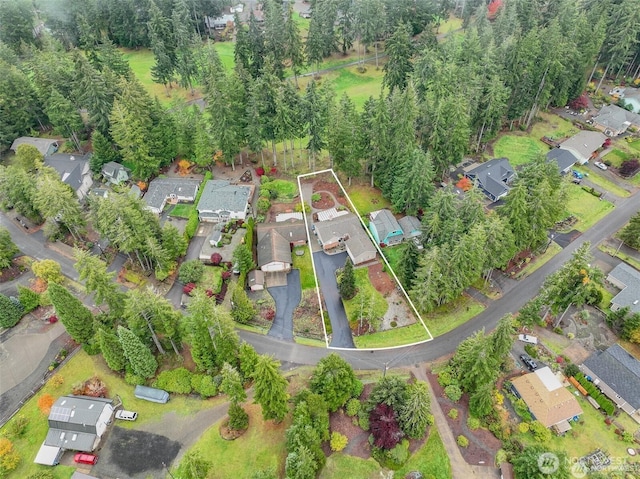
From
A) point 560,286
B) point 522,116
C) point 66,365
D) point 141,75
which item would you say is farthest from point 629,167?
point 141,75

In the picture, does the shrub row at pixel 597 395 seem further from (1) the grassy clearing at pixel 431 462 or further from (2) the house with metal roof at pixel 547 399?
(1) the grassy clearing at pixel 431 462

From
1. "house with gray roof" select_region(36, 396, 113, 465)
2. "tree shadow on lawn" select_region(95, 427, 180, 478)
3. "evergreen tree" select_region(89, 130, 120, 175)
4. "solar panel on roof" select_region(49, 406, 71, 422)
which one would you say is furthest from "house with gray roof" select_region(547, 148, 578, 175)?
"solar panel on roof" select_region(49, 406, 71, 422)

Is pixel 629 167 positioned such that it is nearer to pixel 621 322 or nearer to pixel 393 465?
pixel 621 322

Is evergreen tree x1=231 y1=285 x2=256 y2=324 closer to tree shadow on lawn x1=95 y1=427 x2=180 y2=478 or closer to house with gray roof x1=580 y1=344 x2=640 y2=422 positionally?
tree shadow on lawn x1=95 y1=427 x2=180 y2=478

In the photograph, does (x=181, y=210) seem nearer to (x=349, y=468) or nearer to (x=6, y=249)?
(x=6, y=249)

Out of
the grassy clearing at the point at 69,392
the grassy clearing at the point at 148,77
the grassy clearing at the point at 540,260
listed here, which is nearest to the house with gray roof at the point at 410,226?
the grassy clearing at the point at 540,260
